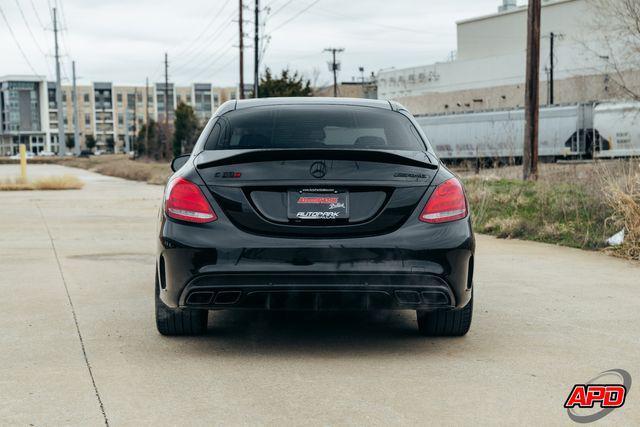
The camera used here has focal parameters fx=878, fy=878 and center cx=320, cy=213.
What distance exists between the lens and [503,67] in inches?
2872

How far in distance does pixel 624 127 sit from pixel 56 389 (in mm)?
41115

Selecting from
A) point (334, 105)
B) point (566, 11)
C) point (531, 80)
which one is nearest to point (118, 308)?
point (334, 105)

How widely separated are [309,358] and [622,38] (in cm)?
5406

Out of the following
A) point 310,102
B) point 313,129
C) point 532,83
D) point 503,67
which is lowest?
point 313,129

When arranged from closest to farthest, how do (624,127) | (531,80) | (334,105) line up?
(334,105)
(531,80)
(624,127)

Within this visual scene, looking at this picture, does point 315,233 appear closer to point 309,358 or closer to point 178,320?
point 309,358

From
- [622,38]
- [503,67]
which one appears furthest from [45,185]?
[503,67]

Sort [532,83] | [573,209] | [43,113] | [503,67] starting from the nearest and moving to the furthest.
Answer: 1. [573,209]
2. [532,83]
3. [503,67]
4. [43,113]

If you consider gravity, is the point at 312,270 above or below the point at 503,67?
below

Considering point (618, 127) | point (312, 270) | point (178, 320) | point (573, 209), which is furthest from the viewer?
point (618, 127)

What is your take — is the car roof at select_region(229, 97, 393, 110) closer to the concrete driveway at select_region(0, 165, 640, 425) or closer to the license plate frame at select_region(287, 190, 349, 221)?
the license plate frame at select_region(287, 190, 349, 221)

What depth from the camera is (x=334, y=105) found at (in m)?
6.13

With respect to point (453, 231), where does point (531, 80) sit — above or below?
above

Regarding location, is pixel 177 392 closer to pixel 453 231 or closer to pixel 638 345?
pixel 453 231
